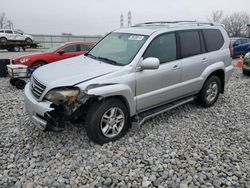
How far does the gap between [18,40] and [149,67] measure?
82.4 ft

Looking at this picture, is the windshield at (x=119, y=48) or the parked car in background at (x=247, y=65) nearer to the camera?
the windshield at (x=119, y=48)

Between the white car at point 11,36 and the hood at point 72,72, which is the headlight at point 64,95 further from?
the white car at point 11,36

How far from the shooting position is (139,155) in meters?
3.29

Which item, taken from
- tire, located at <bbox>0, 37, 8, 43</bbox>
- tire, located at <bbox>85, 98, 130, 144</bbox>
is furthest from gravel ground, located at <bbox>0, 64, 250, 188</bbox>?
tire, located at <bbox>0, 37, 8, 43</bbox>

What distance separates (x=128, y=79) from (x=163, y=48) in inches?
40.7

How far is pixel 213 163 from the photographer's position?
3.11 metres

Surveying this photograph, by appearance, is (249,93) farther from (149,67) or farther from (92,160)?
(92,160)

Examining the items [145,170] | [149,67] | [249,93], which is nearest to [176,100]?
[149,67]

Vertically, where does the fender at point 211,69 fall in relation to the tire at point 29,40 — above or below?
below

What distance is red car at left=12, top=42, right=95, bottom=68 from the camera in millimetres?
8766

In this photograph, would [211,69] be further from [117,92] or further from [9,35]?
[9,35]

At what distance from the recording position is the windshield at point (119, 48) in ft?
12.4

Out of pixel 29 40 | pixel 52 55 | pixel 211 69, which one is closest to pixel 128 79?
pixel 211 69

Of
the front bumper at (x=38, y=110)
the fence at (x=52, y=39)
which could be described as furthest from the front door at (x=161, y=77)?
the fence at (x=52, y=39)
